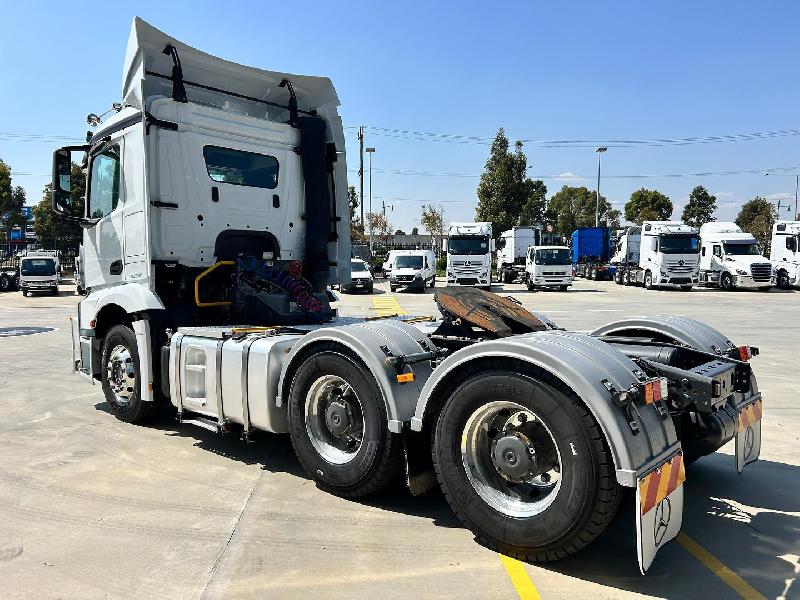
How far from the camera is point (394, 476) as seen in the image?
4305 mm

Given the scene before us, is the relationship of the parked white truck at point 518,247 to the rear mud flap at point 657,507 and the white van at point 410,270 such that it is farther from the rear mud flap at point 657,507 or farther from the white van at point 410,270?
the rear mud flap at point 657,507

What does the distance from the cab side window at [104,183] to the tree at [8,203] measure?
142 feet

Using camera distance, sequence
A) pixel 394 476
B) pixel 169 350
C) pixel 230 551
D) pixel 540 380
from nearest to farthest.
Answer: pixel 540 380 < pixel 230 551 < pixel 394 476 < pixel 169 350

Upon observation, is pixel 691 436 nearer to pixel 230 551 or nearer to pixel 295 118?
pixel 230 551

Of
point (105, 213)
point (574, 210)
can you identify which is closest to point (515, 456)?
point (105, 213)

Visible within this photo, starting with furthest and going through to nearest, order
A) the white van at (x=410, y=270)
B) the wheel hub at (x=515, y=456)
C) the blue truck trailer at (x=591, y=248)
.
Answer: the blue truck trailer at (x=591, y=248)
the white van at (x=410, y=270)
the wheel hub at (x=515, y=456)

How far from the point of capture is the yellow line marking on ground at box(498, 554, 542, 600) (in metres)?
3.17

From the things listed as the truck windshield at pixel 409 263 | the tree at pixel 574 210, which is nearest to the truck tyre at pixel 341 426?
the truck windshield at pixel 409 263

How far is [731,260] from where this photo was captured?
3222cm

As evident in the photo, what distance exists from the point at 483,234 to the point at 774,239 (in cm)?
1544

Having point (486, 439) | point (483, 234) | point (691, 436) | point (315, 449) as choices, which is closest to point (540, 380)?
point (486, 439)

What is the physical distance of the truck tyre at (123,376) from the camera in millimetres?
6395

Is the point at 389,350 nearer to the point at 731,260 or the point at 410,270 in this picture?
the point at 410,270

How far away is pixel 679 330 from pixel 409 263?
27.3 m
